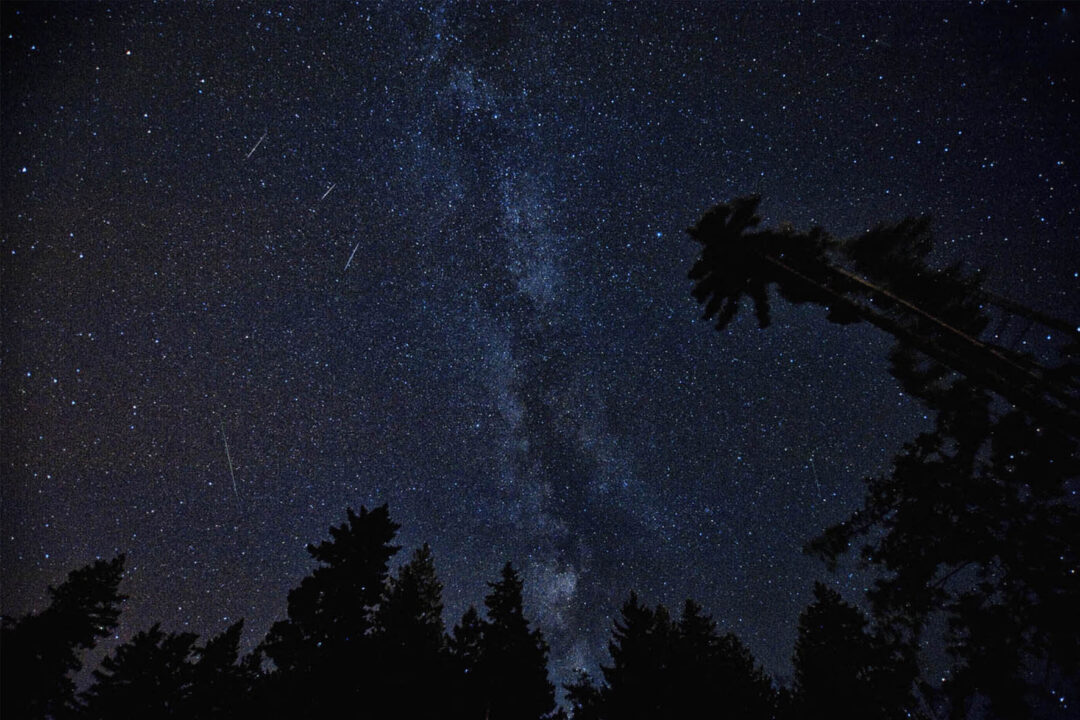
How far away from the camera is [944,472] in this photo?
837cm

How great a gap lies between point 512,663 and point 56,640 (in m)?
17.1

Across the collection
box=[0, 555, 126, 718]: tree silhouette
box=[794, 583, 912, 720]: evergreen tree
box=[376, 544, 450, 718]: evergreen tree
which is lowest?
box=[794, 583, 912, 720]: evergreen tree

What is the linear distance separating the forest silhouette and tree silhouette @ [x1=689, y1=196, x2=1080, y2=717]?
0.11 feet

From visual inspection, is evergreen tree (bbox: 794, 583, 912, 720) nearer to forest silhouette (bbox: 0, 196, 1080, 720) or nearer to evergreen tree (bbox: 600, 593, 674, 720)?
forest silhouette (bbox: 0, 196, 1080, 720)

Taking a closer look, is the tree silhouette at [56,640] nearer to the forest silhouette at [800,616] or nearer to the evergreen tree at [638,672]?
the forest silhouette at [800,616]

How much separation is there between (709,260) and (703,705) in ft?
51.9

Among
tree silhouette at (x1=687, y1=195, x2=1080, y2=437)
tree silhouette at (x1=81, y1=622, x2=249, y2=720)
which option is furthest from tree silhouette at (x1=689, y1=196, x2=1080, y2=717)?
tree silhouette at (x1=81, y1=622, x2=249, y2=720)

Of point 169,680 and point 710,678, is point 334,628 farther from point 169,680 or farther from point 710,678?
point 710,678

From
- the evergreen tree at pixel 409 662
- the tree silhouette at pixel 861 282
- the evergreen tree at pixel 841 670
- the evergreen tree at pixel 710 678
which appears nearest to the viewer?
the tree silhouette at pixel 861 282

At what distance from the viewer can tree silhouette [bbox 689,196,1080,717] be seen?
23.4ft

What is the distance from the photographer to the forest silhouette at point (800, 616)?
7250mm

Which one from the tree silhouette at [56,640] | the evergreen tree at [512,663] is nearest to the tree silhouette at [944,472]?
the evergreen tree at [512,663]

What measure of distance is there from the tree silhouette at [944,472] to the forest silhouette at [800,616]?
0.03 m

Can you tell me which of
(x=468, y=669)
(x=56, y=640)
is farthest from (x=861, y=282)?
(x=56, y=640)
